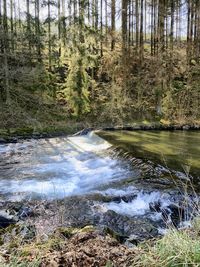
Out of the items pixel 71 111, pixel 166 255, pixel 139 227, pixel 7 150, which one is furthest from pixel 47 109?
pixel 166 255

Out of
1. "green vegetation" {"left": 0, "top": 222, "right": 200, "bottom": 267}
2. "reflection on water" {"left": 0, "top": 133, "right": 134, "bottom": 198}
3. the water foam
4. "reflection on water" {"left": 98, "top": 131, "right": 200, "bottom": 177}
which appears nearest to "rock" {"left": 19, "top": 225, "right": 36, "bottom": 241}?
"green vegetation" {"left": 0, "top": 222, "right": 200, "bottom": 267}

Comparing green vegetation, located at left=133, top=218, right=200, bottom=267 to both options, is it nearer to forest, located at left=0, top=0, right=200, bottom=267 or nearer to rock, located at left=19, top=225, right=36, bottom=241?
forest, located at left=0, top=0, right=200, bottom=267

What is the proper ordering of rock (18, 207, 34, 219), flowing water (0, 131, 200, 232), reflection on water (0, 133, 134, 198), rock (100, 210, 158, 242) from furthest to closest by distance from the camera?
reflection on water (0, 133, 134, 198) < flowing water (0, 131, 200, 232) < rock (18, 207, 34, 219) < rock (100, 210, 158, 242)

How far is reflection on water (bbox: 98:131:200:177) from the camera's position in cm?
1042

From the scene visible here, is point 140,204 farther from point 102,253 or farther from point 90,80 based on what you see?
point 90,80

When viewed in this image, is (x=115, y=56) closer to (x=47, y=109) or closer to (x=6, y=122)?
(x=47, y=109)

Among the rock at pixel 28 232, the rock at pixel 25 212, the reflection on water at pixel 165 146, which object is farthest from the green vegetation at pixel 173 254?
the reflection on water at pixel 165 146

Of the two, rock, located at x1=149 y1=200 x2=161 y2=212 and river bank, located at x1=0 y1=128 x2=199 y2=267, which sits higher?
river bank, located at x1=0 y1=128 x2=199 y2=267

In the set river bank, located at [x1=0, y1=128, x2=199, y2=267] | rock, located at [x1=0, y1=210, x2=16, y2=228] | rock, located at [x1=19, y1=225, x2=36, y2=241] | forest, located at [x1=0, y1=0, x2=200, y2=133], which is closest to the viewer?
river bank, located at [x1=0, y1=128, x2=199, y2=267]

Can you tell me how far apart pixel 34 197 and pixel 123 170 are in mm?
3081

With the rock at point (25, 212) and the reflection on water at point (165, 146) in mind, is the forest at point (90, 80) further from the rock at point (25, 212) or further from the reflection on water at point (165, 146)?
the rock at point (25, 212)

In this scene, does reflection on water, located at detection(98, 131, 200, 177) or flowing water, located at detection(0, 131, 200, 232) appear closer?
flowing water, located at detection(0, 131, 200, 232)

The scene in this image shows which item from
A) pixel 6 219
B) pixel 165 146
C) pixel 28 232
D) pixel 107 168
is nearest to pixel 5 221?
pixel 6 219

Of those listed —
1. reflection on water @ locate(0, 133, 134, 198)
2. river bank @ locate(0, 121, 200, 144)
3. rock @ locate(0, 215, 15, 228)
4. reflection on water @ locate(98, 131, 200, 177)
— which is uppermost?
river bank @ locate(0, 121, 200, 144)
